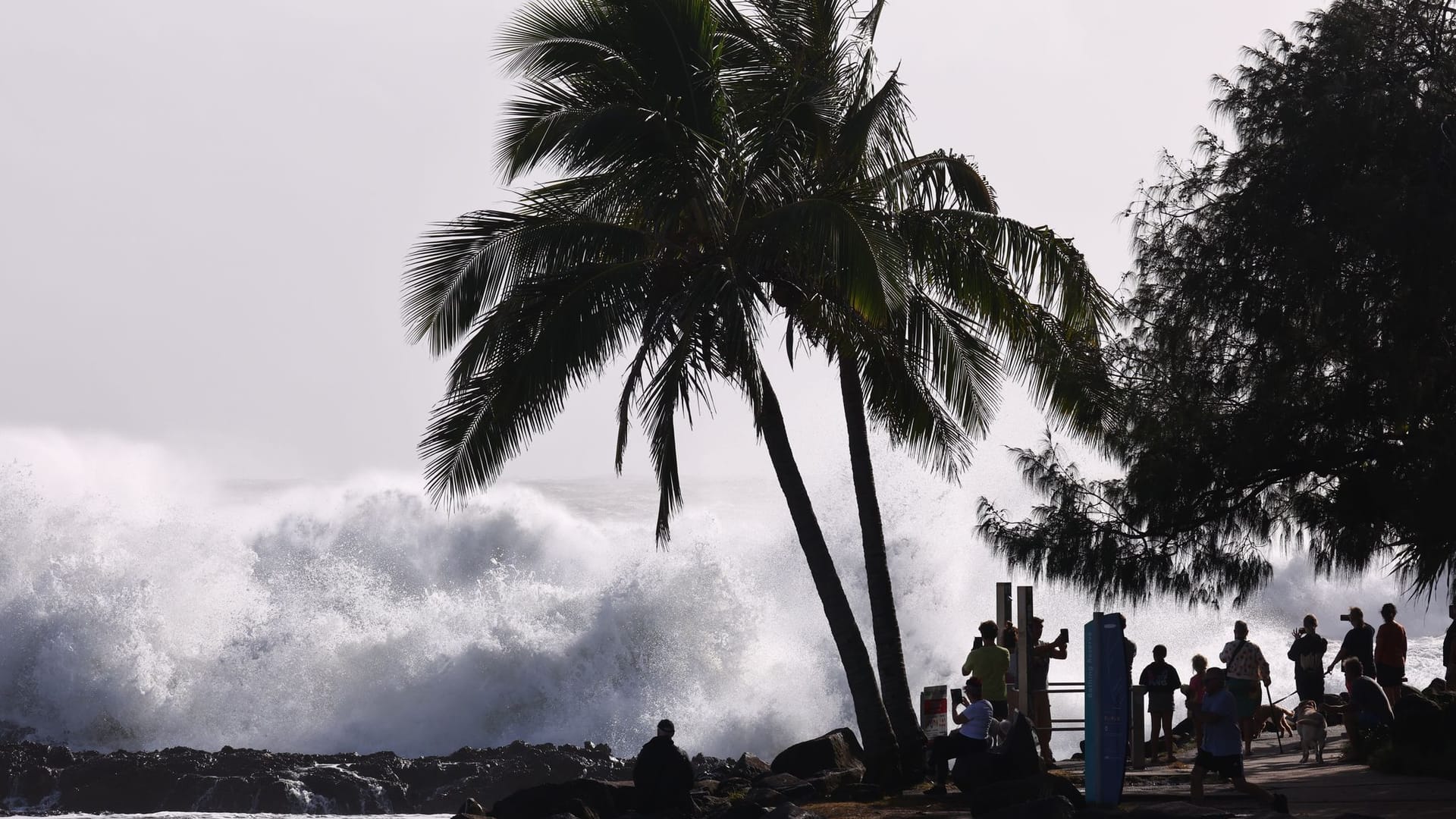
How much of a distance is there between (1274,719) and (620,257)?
11.3 metres

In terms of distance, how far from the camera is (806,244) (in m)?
11.7

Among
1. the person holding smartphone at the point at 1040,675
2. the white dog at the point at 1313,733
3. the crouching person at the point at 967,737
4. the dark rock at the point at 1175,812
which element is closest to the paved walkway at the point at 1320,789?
the white dog at the point at 1313,733

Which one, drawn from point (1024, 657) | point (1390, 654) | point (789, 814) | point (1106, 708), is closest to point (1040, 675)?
point (1024, 657)

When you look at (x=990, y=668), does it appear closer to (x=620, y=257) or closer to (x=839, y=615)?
(x=839, y=615)

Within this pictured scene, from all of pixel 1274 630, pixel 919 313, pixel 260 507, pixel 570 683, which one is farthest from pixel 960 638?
pixel 260 507

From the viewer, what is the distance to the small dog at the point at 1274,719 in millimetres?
16562

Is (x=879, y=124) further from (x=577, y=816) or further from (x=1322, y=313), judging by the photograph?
(x=577, y=816)

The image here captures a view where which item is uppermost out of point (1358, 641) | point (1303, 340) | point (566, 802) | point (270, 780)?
point (1303, 340)

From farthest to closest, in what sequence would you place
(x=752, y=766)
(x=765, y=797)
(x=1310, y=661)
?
(x=752, y=766) → (x=1310, y=661) → (x=765, y=797)

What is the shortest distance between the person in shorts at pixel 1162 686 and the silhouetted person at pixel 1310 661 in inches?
83.3

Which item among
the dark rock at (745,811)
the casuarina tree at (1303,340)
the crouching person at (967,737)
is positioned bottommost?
the dark rock at (745,811)

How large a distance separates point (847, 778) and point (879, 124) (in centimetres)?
Result: 691

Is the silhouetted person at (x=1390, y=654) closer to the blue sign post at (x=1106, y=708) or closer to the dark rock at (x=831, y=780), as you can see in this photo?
the dark rock at (x=831, y=780)

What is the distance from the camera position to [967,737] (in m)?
12.1
